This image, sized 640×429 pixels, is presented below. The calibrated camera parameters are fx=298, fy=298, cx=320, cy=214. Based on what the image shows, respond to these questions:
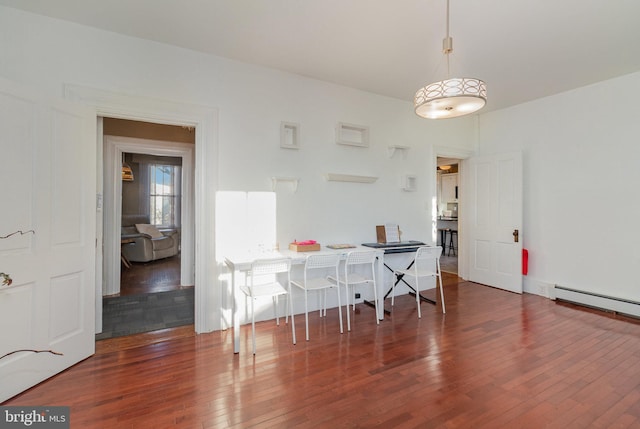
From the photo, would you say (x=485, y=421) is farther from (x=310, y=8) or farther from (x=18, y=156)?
(x=18, y=156)

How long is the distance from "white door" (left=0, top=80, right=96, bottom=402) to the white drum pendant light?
2.82 metres

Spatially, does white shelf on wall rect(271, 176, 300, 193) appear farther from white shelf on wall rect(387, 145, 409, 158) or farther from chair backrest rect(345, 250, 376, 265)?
white shelf on wall rect(387, 145, 409, 158)

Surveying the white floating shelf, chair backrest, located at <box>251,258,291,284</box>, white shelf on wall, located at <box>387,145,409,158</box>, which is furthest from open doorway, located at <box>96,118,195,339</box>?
white shelf on wall, located at <box>387,145,409,158</box>

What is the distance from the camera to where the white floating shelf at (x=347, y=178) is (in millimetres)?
3906

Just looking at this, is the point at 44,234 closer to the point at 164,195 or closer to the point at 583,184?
the point at 583,184

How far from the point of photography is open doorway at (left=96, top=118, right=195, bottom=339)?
3602 millimetres

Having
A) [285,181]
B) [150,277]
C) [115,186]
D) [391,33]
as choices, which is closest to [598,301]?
[391,33]

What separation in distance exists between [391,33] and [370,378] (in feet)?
10.0

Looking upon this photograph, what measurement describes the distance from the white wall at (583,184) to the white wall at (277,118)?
3.98 ft

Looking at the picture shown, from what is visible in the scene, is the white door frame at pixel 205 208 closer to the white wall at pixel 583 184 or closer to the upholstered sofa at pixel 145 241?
the upholstered sofa at pixel 145 241

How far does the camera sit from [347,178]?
159 inches

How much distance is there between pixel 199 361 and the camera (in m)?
2.58

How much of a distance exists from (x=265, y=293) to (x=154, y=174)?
7.48m

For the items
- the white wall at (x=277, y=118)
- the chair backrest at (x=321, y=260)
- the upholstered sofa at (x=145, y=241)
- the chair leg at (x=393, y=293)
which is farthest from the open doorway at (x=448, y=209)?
the upholstered sofa at (x=145, y=241)
